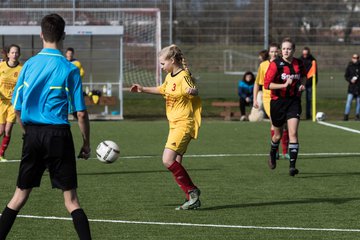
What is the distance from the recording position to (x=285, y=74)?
12945 mm

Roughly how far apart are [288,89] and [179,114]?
11.1 ft

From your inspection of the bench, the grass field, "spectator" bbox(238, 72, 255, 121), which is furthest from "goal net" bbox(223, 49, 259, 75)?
the grass field

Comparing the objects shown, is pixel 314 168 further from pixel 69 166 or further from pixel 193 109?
pixel 69 166

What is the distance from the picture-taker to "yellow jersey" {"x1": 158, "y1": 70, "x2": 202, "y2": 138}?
9.97 metres

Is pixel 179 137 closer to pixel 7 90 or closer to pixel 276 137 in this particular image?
pixel 276 137

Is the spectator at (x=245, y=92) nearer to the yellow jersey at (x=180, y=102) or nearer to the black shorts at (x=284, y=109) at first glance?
the black shorts at (x=284, y=109)

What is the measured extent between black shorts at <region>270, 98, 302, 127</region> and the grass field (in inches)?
31.9

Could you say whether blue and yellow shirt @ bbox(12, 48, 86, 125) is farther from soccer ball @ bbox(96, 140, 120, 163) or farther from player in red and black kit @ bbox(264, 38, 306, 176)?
player in red and black kit @ bbox(264, 38, 306, 176)

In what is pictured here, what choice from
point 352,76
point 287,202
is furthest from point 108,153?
point 352,76

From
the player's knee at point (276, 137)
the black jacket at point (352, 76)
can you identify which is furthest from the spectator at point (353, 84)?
the player's knee at point (276, 137)

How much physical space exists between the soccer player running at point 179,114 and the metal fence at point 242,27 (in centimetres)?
1791

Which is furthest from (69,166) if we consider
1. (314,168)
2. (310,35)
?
(310,35)

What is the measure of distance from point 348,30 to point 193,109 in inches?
756

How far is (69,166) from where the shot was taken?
23.4ft
